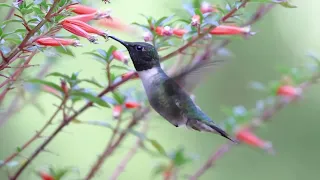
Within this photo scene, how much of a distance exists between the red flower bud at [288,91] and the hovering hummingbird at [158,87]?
72cm

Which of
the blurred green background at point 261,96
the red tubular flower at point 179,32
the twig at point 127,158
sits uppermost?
the red tubular flower at point 179,32

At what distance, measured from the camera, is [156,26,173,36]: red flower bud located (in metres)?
2.07

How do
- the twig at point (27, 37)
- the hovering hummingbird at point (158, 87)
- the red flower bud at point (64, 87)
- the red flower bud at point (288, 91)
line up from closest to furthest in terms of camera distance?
the twig at point (27, 37), the red flower bud at point (64, 87), the hovering hummingbird at point (158, 87), the red flower bud at point (288, 91)

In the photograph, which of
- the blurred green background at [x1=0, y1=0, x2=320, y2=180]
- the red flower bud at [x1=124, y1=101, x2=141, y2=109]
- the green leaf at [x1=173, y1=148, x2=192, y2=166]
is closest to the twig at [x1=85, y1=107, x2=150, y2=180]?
the red flower bud at [x1=124, y1=101, x2=141, y2=109]

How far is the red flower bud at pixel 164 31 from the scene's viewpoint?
207cm

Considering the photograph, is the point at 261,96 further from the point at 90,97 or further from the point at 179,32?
the point at 90,97

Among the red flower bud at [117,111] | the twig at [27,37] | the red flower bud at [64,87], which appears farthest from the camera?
the red flower bud at [117,111]

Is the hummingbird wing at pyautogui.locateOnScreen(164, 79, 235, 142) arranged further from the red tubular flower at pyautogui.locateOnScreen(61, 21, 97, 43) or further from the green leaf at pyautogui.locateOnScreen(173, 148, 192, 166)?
the red tubular flower at pyautogui.locateOnScreen(61, 21, 97, 43)

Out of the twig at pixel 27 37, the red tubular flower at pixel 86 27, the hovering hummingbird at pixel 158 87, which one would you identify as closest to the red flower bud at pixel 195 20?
the hovering hummingbird at pixel 158 87

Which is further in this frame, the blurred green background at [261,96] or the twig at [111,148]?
the blurred green background at [261,96]

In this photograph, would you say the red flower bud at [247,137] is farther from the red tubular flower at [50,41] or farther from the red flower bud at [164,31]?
the red tubular flower at [50,41]

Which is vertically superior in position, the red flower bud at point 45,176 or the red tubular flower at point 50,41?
the red tubular flower at point 50,41

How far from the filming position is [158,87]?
85.1 inches

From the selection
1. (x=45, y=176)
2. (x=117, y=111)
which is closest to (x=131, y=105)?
(x=117, y=111)
